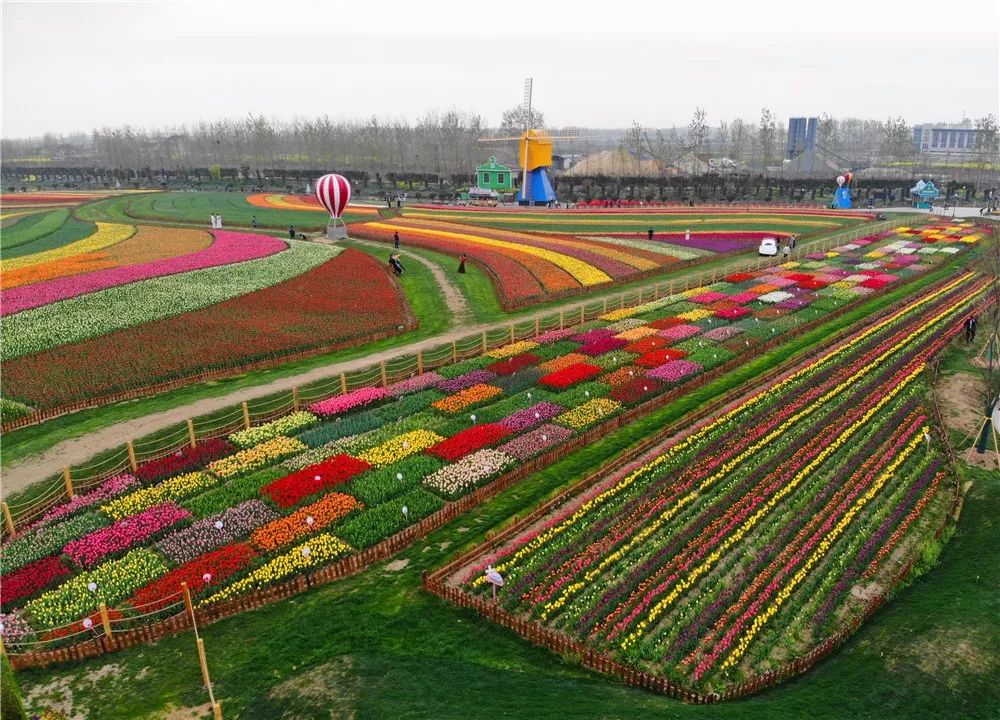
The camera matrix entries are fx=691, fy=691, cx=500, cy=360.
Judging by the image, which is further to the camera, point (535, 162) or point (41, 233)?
point (535, 162)

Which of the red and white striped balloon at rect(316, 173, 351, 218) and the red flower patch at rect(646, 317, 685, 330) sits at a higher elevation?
the red and white striped balloon at rect(316, 173, 351, 218)

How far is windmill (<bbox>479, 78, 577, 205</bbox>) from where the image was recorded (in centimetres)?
9244

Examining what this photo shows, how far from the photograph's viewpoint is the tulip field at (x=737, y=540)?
605 inches

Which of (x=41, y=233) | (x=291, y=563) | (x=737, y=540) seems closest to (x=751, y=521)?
(x=737, y=540)

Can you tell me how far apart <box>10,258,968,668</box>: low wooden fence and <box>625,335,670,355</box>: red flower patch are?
4034 mm

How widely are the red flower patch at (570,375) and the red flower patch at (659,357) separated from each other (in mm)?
2354

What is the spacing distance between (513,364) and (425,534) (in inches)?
541

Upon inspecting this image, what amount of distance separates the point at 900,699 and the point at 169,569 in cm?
1673

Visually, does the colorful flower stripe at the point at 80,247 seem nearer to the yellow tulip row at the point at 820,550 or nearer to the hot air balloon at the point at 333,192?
the hot air balloon at the point at 333,192

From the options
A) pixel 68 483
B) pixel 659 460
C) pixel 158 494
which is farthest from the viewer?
pixel 659 460

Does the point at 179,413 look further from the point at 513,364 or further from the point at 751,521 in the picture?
the point at 751,521

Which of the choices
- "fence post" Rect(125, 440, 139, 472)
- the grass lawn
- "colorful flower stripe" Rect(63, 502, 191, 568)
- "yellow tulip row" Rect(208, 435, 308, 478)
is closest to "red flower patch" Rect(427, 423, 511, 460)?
"yellow tulip row" Rect(208, 435, 308, 478)

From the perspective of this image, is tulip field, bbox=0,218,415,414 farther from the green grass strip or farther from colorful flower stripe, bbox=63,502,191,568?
colorful flower stripe, bbox=63,502,191,568

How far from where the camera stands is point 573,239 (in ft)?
219
